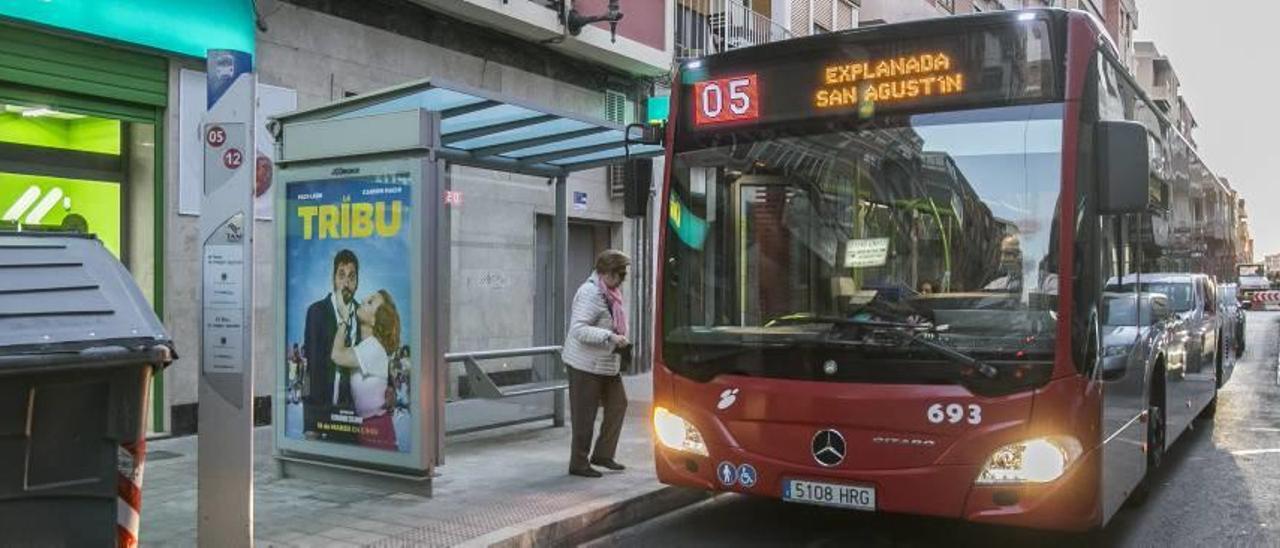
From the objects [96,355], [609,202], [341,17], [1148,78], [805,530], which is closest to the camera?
[96,355]

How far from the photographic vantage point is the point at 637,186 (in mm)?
6445

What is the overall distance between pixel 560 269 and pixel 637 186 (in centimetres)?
297

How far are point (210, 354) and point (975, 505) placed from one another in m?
3.59

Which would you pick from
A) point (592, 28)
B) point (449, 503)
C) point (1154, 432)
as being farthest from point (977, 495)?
point (592, 28)

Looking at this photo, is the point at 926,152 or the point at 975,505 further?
the point at 926,152

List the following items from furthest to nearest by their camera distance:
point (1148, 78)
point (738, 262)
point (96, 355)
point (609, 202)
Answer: point (1148, 78) → point (609, 202) → point (738, 262) → point (96, 355)

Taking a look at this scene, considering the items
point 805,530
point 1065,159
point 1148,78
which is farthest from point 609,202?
point 1148,78

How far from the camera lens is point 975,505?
16.0 feet

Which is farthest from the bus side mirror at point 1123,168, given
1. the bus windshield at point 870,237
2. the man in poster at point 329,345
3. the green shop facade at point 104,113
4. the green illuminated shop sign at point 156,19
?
the green shop facade at point 104,113

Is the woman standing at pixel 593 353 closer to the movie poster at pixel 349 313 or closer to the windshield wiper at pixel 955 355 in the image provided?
the movie poster at pixel 349 313

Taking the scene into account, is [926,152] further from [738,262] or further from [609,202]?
[609,202]

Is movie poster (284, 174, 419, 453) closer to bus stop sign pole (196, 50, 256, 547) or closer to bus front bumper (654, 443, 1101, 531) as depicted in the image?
bus stop sign pole (196, 50, 256, 547)

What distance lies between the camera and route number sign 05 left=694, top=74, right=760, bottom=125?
5707 millimetres

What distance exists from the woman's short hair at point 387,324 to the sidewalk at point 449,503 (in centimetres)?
95
